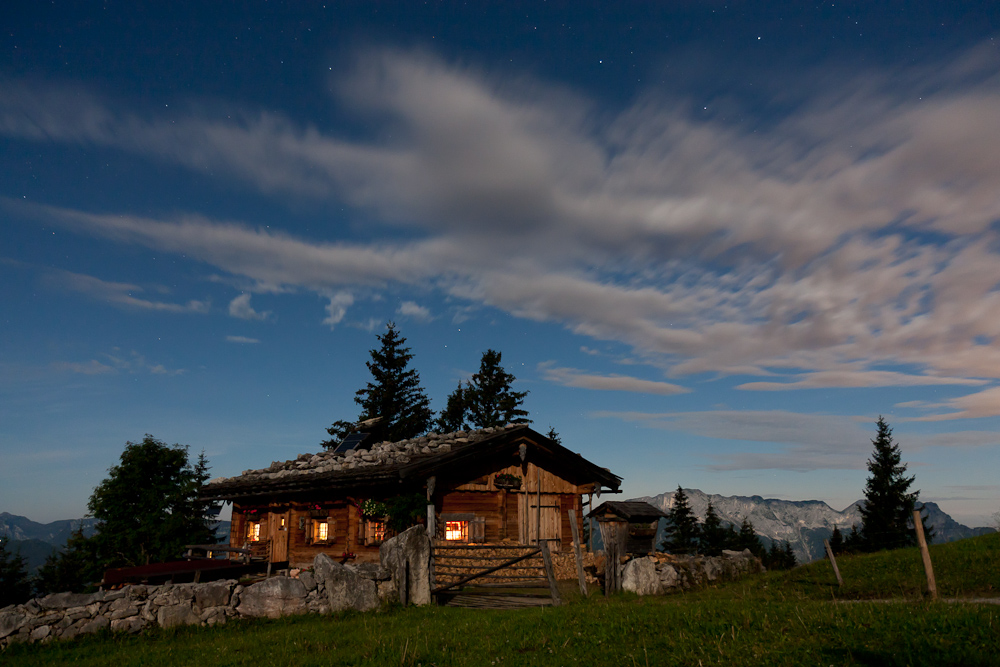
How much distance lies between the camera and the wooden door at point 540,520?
2289cm

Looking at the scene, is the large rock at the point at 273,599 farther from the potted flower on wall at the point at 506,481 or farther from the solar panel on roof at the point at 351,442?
the solar panel on roof at the point at 351,442

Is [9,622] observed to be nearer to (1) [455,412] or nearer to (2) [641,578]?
(2) [641,578]

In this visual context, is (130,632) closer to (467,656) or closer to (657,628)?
(467,656)

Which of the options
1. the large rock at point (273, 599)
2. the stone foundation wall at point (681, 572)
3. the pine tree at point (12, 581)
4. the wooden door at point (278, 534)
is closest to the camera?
the large rock at point (273, 599)

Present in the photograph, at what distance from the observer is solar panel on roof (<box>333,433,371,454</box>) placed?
29700 millimetres

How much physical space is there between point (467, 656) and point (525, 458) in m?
15.3

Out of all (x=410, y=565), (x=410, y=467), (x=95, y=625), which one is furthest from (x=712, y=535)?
(x=95, y=625)

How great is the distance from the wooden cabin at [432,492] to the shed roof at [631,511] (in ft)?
15.0

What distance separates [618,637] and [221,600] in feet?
27.8

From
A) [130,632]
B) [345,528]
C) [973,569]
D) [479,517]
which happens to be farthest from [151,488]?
[973,569]

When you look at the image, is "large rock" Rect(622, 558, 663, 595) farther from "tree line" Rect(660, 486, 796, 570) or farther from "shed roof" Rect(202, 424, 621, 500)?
"tree line" Rect(660, 486, 796, 570)

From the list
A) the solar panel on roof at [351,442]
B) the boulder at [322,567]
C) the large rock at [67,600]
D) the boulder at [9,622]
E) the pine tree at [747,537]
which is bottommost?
the pine tree at [747,537]

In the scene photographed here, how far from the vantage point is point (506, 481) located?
2295 cm

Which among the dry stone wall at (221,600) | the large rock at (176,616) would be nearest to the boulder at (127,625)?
the dry stone wall at (221,600)
